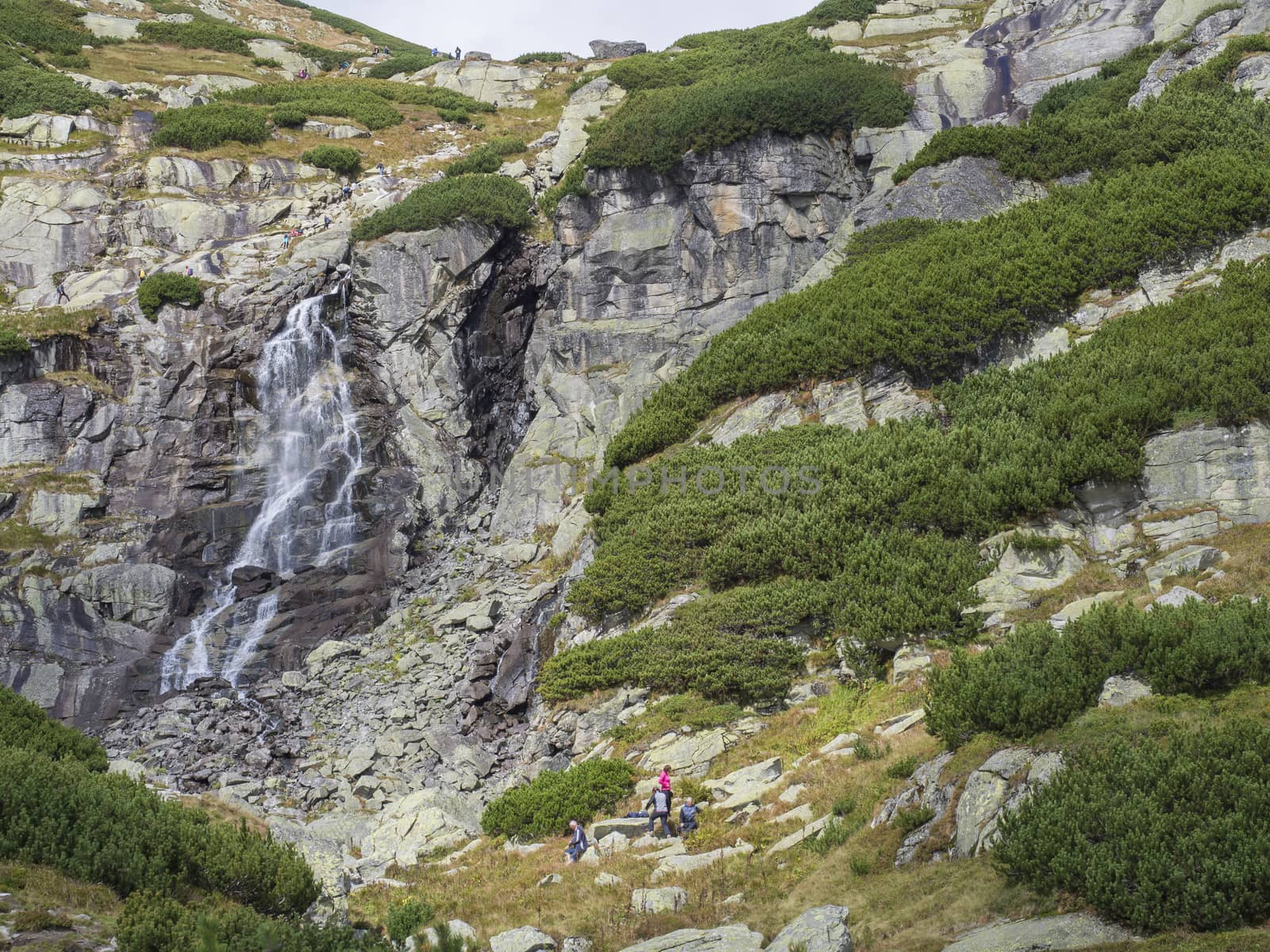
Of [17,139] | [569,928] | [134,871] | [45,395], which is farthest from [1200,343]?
[17,139]

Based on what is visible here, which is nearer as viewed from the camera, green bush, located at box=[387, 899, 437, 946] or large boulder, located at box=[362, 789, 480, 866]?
green bush, located at box=[387, 899, 437, 946]

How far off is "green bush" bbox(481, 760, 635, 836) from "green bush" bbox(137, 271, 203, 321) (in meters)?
31.9

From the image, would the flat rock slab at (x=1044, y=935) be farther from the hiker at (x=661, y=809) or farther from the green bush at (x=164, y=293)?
the green bush at (x=164, y=293)

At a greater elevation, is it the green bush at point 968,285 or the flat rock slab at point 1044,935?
the green bush at point 968,285

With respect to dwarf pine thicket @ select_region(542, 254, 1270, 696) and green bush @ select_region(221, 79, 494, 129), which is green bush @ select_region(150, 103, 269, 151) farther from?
dwarf pine thicket @ select_region(542, 254, 1270, 696)

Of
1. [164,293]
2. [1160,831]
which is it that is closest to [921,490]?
[1160,831]

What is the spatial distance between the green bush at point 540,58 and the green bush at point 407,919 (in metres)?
69.5

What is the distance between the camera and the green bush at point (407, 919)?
1262cm

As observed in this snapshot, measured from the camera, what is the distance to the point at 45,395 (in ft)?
126

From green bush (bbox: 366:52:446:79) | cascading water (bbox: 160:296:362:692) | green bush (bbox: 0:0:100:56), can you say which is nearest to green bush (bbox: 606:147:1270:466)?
cascading water (bbox: 160:296:362:692)

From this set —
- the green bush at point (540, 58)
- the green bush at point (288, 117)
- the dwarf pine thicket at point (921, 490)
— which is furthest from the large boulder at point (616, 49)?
the dwarf pine thicket at point (921, 490)

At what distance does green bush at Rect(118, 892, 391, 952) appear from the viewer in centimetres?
886

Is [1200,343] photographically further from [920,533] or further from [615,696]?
[615,696]

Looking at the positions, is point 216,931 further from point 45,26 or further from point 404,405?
point 45,26
